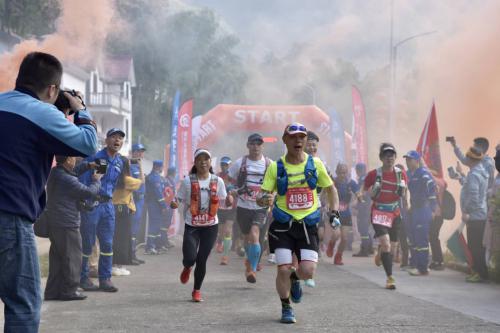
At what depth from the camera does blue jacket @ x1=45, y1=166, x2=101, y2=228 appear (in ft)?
29.2

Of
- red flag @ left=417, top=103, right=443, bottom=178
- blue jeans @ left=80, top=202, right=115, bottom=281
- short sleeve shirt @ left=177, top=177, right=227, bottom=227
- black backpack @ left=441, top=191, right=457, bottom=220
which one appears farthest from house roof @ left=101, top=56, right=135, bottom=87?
short sleeve shirt @ left=177, top=177, right=227, bottom=227

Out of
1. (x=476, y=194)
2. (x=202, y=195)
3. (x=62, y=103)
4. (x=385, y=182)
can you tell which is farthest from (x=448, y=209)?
(x=62, y=103)

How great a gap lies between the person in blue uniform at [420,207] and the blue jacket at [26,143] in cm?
891

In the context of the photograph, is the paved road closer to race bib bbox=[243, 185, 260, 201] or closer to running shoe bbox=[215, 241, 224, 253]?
race bib bbox=[243, 185, 260, 201]

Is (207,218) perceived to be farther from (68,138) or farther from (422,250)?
(68,138)

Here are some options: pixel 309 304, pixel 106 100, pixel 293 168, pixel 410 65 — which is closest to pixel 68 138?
pixel 293 168

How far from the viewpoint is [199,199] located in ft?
31.0

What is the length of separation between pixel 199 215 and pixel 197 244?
34cm

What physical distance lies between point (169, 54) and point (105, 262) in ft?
154

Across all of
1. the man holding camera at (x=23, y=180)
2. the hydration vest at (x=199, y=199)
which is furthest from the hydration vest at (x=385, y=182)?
the man holding camera at (x=23, y=180)

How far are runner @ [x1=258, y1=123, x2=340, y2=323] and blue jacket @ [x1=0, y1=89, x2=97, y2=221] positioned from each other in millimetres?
3840

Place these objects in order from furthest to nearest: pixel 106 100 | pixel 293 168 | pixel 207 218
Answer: pixel 106 100
pixel 207 218
pixel 293 168

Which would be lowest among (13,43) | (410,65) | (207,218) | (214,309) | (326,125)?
(214,309)

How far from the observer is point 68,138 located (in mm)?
4020
